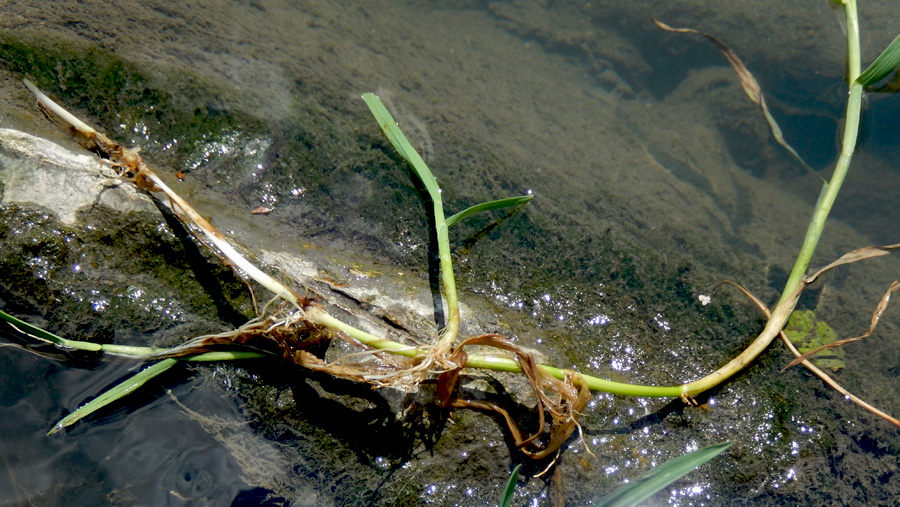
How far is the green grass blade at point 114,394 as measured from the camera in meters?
1.64

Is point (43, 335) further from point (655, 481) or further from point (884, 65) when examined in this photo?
point (884, 65)

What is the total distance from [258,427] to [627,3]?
5.03m

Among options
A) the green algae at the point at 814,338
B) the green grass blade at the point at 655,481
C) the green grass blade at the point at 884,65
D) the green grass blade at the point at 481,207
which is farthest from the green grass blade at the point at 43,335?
the green grass blade at the point at 884,65

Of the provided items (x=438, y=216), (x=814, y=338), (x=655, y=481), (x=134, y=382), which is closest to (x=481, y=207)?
(x=438, y=216)

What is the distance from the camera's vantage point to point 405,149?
87.3 inches

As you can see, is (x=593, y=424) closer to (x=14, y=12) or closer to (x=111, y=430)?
(x=111, y=430)

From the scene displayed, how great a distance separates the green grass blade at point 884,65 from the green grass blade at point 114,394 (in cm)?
305

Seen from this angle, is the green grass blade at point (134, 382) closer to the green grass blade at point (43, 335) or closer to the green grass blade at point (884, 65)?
the green grass blade at point (43, 335)

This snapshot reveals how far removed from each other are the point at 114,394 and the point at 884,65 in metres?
3.30

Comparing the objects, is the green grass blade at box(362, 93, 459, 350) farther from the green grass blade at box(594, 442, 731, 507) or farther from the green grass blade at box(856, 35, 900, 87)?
the green grass blade at box(856, 35, 900, 87)

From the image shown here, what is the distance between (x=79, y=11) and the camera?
2570 mm

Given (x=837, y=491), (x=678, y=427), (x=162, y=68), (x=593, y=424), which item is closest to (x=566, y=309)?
(x=593, y=424)

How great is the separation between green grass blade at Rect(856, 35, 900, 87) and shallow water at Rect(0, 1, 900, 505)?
100cm

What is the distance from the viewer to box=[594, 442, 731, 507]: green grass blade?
4.89 ft
